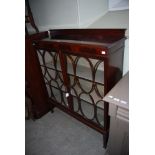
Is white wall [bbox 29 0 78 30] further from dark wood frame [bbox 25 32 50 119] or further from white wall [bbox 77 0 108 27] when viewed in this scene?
dark wood frame [bbox 25 32 50 119]

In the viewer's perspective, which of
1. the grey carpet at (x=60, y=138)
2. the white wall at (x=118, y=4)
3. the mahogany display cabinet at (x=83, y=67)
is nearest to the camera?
the mahogany display cabinet at (x=83, y=67)

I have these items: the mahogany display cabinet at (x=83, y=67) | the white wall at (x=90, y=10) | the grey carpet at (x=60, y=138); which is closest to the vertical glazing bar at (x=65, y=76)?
the mahogany display cabinet at (x=83, y=67)

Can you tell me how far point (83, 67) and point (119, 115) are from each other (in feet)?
2.35

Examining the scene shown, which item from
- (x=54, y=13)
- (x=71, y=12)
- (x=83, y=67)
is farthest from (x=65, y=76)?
(x=54, y=13)

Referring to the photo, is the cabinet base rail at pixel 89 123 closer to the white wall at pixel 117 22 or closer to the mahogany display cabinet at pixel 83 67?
the mahogany display cabinet at pixel 83 67

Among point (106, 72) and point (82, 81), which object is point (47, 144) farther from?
point (106, 72)

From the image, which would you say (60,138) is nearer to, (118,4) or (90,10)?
(90,10)

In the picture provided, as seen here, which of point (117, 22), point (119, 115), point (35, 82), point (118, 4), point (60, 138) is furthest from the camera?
point (35, 82)

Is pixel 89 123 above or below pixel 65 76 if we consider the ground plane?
below

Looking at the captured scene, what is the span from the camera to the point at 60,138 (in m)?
1.70

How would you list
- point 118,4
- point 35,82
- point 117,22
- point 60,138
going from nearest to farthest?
point 117,22 → point 118,4 → point 60,138 → point 35,82

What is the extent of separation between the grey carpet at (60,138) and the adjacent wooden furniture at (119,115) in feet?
Answer: 1.36

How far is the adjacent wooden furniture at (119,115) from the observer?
3.00 feet
